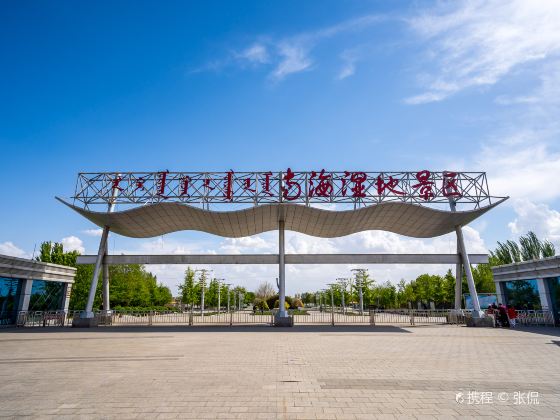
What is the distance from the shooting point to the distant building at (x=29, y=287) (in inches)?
821

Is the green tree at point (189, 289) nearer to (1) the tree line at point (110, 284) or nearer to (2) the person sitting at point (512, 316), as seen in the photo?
(1) the tree line at point (110, 284)

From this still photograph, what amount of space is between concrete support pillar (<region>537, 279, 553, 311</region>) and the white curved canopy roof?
5.55 m

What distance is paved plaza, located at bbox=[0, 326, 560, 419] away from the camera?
5.51 meters

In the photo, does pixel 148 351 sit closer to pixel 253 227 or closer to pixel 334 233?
pixel 253 227

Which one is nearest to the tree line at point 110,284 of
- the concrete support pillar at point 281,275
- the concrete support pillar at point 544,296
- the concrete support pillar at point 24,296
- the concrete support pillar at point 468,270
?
the concrete support pillar at point 24,296

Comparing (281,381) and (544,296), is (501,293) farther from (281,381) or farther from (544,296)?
(281,381)

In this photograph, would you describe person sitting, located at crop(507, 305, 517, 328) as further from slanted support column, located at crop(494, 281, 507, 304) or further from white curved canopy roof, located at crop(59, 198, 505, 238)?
white curved canopy roof, located at crop(59, 198, 505, 238)

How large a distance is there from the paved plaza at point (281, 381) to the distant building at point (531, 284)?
10047mm

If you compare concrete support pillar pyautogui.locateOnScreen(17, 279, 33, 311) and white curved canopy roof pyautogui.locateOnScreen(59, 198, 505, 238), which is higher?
white curved canopy roof pyautogui.locateOnScreen(59, 198, 505, 238)

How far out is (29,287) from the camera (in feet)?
72.9

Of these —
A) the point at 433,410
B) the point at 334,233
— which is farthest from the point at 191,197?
the point at 433,410

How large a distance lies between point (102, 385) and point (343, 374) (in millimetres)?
5416

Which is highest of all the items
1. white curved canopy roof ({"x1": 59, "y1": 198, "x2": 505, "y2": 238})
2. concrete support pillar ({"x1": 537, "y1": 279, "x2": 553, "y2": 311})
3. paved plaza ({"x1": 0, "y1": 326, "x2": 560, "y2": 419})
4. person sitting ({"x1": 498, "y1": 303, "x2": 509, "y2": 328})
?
white curved canopy roof ({"x1": 59, "y1": 198, "x2": 505, "y2": 238})

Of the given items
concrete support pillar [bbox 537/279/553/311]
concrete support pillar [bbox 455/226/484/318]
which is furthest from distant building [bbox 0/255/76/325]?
concrete support pillar [bbox 537/279/553/311]
